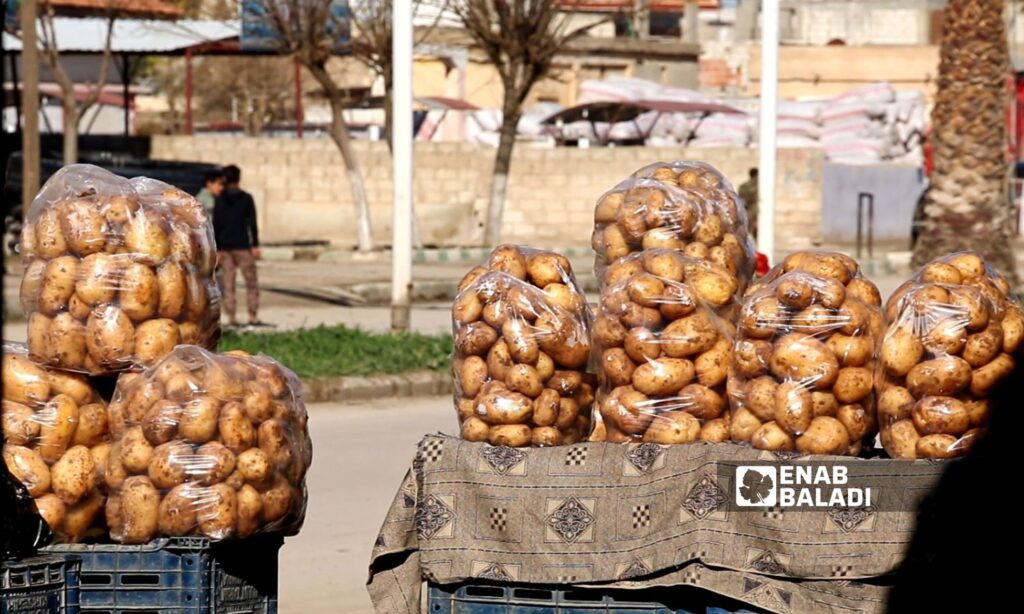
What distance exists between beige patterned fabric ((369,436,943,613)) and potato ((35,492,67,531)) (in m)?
0.90

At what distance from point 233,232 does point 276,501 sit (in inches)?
483

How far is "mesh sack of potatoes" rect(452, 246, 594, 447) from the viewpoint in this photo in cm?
512

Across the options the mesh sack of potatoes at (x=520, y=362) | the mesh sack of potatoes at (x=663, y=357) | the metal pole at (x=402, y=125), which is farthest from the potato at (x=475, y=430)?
the metal pole at (x=402, y=125)

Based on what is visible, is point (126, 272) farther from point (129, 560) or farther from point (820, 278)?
point (820, 278)

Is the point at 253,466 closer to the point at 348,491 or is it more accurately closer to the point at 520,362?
the point at 520,362

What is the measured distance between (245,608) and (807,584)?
1508mm

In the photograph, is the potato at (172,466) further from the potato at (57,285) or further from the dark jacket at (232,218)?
the dark jacket at (232,218)

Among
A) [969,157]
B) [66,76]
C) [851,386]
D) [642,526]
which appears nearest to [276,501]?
[642,526]

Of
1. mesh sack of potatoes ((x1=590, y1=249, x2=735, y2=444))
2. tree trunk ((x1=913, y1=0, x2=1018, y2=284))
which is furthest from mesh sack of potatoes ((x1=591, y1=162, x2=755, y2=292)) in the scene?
tree trunk ((x1=913, y1=0, x2=1018, y2=284))

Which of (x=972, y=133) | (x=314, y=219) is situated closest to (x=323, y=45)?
(x=314, y=219)

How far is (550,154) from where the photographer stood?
33.7 meters

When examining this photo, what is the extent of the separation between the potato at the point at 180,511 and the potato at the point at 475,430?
841 mm

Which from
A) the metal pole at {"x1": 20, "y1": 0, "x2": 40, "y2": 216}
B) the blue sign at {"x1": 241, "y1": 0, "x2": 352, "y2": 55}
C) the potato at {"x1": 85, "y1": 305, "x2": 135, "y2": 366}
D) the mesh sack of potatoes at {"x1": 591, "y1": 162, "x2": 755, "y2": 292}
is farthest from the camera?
the blue sign at {"x1": 241, "y1": 0, "x2": 352, "y2": 55}

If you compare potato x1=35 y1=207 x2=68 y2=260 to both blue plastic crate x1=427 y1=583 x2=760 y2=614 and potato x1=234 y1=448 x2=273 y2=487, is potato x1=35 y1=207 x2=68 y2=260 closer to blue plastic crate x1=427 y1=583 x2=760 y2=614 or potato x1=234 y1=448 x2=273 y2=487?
potato x1=234 y1=448 x2=273 y2=487
